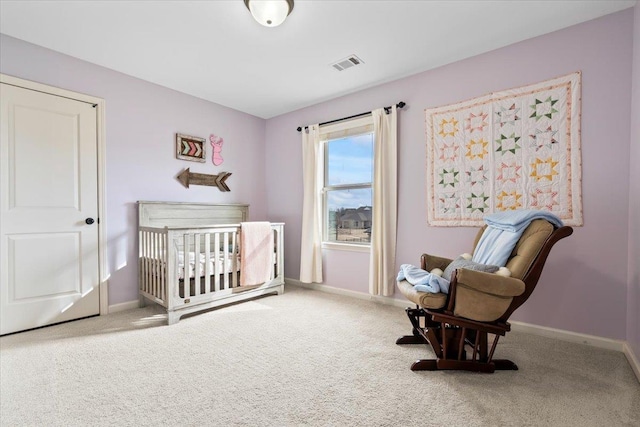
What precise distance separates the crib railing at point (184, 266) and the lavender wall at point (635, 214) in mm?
2978

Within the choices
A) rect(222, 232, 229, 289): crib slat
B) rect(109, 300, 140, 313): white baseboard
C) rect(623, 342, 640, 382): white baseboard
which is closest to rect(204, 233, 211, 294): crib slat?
rect(222, 232, 229, 289): crib slat

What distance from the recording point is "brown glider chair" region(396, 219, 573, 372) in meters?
1.58

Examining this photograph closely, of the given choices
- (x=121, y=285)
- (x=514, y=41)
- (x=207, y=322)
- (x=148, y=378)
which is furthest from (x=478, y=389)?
(x=121, y=285)

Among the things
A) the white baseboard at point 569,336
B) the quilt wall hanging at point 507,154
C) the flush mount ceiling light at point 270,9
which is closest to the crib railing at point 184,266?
the flush mount ceiling light at point 270,9

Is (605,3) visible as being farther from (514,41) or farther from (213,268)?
(213,268)

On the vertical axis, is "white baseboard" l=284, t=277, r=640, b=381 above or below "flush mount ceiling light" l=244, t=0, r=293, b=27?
below

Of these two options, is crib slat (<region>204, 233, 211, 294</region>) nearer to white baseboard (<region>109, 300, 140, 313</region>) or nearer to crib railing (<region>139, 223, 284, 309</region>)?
crib railing (<region>139, 223, 284, 309</region>)

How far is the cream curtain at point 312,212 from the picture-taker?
3549 mm

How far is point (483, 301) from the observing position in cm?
161

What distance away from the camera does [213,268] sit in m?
2.81

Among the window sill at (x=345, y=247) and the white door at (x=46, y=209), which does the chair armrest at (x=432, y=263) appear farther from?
the white door at (x=46, y=209)

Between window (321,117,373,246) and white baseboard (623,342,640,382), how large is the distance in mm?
2072

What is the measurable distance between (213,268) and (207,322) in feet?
1.65

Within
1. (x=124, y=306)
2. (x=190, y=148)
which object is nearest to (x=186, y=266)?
(x=124, y=306)
